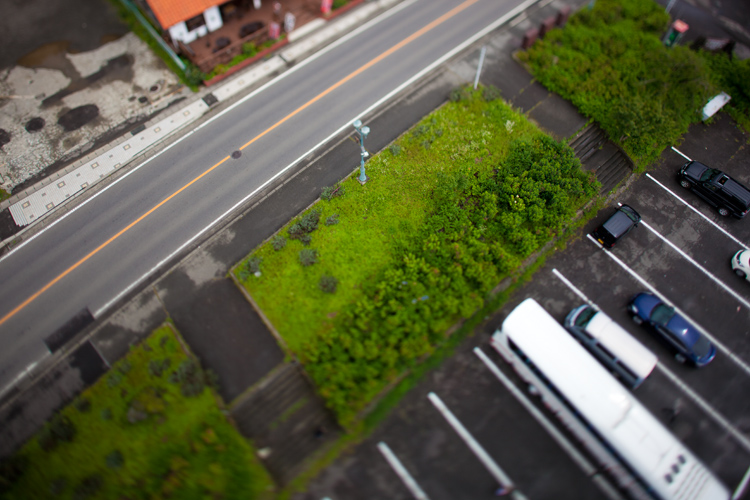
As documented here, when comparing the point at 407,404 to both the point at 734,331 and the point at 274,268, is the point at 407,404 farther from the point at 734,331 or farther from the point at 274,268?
the point at 734,331

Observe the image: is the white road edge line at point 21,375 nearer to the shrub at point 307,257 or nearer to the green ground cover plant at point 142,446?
the green ground cover plant at point 142,446

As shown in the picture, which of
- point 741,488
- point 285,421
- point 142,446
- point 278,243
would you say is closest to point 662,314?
point 741,488

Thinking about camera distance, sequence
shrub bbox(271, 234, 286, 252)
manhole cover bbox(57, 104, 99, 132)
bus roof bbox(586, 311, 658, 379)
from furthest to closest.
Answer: manhole cover bbox(57, 104, 99, 132)
shrub bbox(271, 234, 286, 252)
bus roof bbox(586, 311, 658, 379)

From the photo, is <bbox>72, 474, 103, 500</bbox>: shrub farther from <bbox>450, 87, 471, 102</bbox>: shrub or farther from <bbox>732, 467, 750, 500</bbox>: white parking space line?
<bbox>450, 87, 471, 102</bbox>: shrub

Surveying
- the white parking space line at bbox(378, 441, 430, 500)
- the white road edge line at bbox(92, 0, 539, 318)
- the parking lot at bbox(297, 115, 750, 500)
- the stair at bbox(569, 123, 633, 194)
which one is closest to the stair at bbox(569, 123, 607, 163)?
the stair at bbox(569, 123, 633, 194)

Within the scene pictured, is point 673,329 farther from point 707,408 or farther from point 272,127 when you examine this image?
point 272,127

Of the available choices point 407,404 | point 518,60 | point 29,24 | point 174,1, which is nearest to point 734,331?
point 407,404
